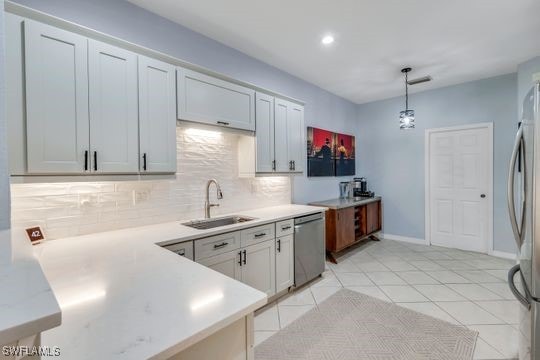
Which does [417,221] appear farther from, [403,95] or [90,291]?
[90,291]

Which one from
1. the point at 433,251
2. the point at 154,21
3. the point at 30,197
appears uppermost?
the point at 154,21

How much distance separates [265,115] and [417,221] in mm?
3668

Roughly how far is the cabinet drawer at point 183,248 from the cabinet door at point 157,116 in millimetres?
638

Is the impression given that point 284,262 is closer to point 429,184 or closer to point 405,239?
point 405,239

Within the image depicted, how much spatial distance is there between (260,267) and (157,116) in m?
1.69

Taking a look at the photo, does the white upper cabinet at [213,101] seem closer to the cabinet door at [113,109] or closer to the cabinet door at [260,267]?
the cabinet door at [113,109]

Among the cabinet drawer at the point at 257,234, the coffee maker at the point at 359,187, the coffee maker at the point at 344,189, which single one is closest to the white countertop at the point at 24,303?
the cabinet drawer at the point at 257,234

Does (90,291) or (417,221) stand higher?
(90,291)

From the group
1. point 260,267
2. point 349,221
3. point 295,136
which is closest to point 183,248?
point 260,267

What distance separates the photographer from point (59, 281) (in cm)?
113

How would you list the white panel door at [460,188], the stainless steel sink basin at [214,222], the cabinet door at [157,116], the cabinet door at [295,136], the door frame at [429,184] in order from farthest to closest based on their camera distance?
1. the white panel door at [460,188]
2. the door frame at [429,184]
3. the cabinet door at [295,136]
4. the stainless steel sink basin at [214,222]
5. the cabinet door at [157,116]

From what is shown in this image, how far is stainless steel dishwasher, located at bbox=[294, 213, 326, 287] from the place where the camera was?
2.98m

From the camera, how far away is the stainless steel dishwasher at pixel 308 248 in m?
2.98

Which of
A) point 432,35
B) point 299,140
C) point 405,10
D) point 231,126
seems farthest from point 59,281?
point 432,35
